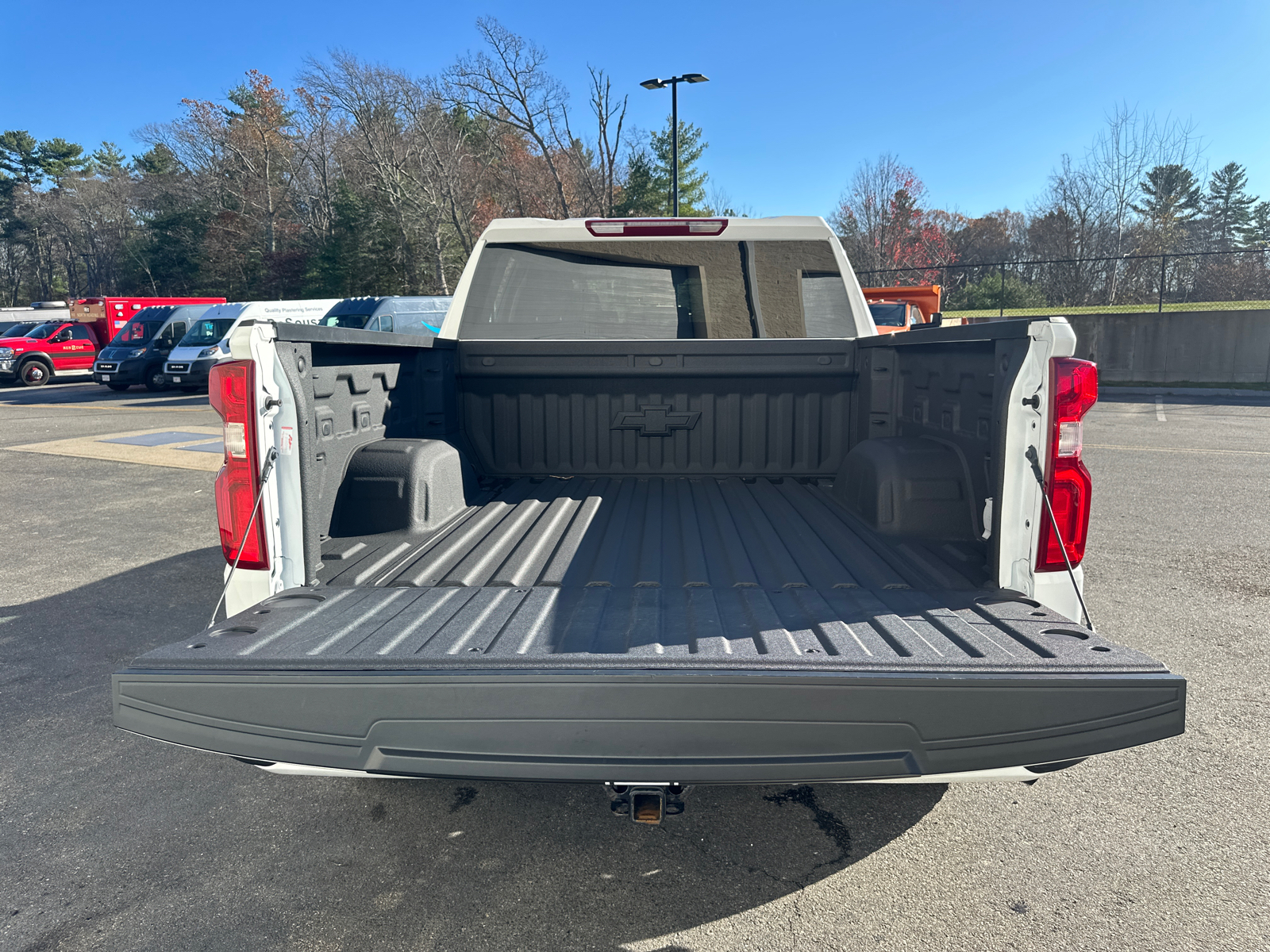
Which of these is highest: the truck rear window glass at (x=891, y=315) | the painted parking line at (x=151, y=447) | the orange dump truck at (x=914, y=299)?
the orange dump truck at (x=914, y=299)

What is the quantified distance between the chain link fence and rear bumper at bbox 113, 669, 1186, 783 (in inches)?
925

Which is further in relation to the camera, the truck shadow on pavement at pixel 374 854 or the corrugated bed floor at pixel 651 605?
the truck shadow on pavement at pixel 374 854

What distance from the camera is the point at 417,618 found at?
2244 mm

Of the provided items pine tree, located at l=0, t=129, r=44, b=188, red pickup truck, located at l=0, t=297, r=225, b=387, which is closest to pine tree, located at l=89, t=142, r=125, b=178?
pine tree, located at l=0, t=129, r=44, b=188

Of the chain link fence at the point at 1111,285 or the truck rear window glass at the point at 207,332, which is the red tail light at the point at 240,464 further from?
the chain link fence at the point at 1111,285

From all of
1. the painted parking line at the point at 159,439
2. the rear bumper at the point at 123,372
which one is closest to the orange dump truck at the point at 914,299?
the painted parking line at the point at 159,439

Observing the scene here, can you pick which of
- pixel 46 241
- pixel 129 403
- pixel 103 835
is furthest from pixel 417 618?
pixel 46 241

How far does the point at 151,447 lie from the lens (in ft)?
40.1

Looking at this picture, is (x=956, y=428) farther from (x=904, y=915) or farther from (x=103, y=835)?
(x=103, y=835)

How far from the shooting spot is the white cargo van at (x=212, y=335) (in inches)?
858

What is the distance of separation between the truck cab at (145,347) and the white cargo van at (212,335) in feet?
2.83

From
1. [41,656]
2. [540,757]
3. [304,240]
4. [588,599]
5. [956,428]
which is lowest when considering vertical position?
[41,656]

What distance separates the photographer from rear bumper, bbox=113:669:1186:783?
176cm

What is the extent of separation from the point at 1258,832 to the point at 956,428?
1639mm
